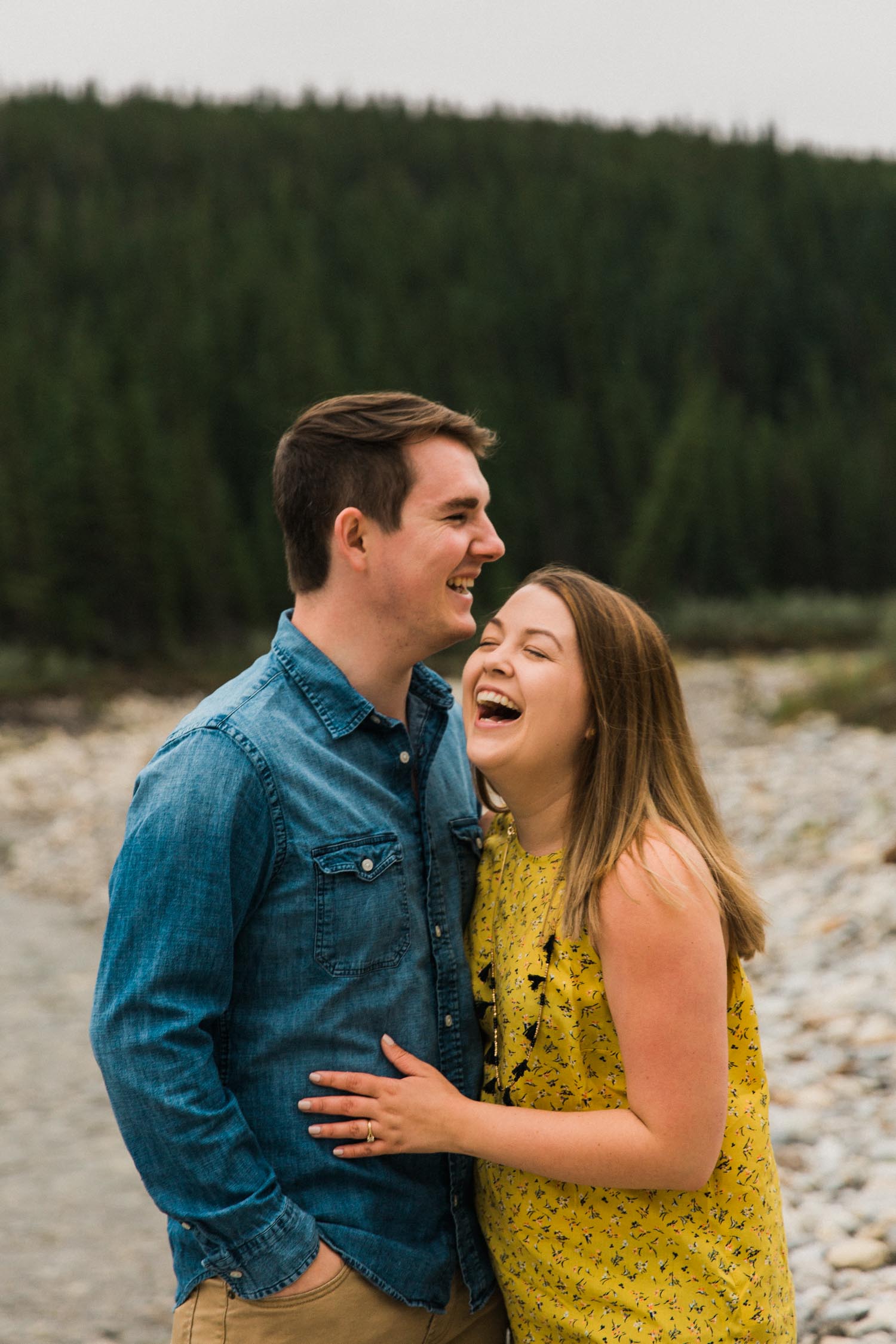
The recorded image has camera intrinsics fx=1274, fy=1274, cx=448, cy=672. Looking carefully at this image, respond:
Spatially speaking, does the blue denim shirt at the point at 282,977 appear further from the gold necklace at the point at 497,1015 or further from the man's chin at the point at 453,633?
the man's chin at the point at 453,633

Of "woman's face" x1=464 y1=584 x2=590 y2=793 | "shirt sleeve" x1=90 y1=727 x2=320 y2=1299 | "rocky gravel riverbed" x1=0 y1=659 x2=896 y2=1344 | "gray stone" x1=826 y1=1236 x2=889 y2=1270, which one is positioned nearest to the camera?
"shirt sleeve" x1=90 y1=727 x2=320 y2=1299

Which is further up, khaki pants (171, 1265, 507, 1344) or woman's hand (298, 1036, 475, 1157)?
woman's hand (298, 1036, 475, 1157)

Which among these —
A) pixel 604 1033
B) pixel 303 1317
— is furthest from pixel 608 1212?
pixel 303 1317

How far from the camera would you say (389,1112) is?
2172mm

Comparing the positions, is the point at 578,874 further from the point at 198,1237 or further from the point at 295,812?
the point at 198,1237

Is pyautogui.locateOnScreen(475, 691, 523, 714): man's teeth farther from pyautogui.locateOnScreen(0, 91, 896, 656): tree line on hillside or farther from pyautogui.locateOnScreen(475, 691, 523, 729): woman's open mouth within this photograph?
pyautogui.locateOnScreen(0, 91, 896, 656): tree line on hillside

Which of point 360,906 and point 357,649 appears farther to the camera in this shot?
point 357,649

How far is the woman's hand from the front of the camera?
214cm

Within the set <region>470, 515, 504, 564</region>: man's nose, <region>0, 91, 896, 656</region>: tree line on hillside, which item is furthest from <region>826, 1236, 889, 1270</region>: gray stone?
<region>0, 91, 896, 656</region>: tree line on hillside

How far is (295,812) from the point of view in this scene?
84.8 inches

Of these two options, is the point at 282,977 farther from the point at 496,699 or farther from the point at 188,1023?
the point at 496,699

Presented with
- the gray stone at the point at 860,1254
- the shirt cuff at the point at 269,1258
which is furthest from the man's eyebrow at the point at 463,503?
the gray stone at the point at 860,1254

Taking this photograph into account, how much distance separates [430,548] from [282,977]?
2.65 feet

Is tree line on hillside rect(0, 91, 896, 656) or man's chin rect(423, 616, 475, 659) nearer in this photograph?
man's chin rect(423, 616, 475, 659)
